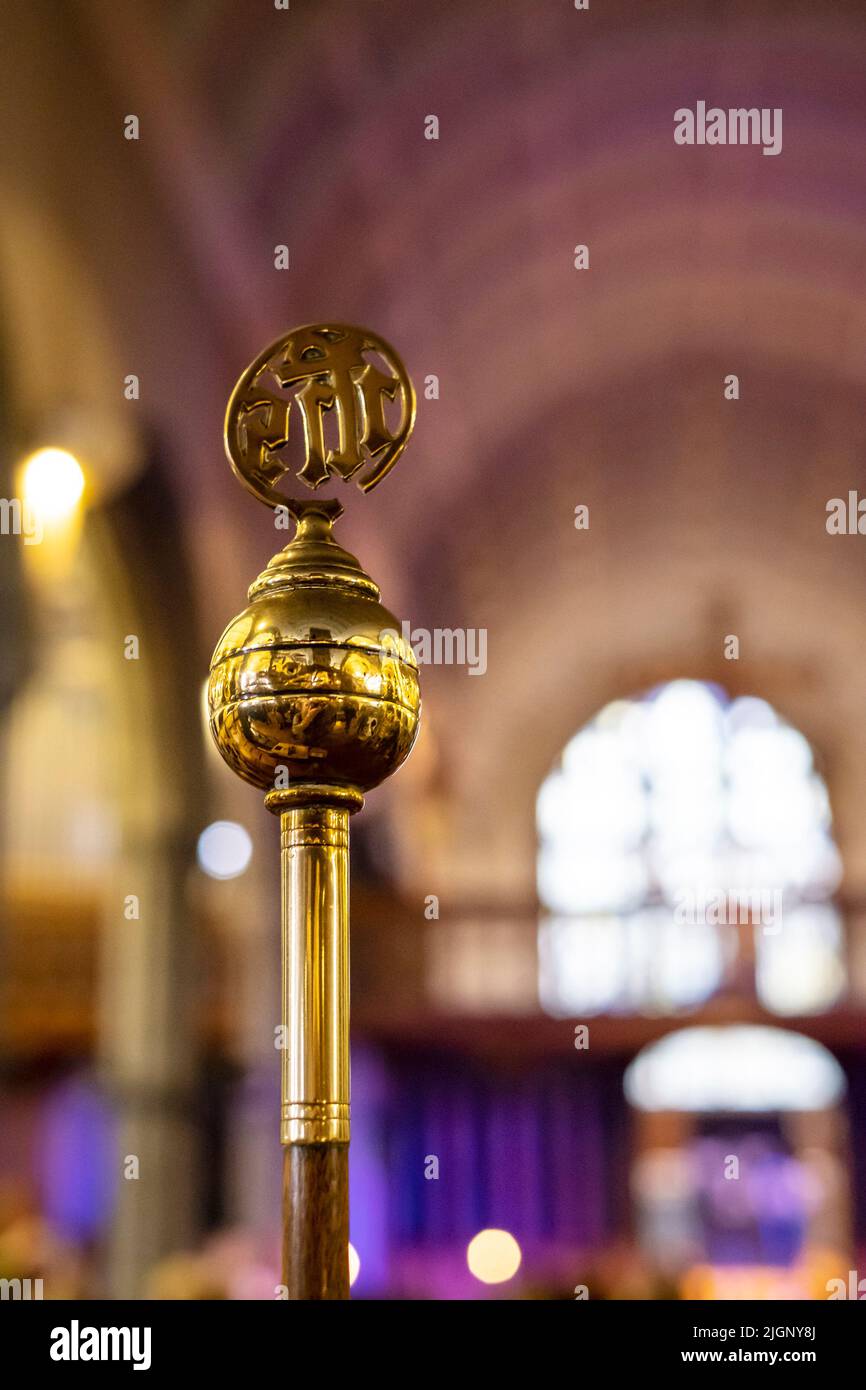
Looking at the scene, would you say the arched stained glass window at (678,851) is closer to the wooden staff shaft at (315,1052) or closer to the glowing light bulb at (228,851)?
the glowing light bulb at (228,851)

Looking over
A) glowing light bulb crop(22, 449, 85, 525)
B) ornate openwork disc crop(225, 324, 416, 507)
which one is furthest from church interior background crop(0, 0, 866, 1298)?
ornate openwork disc crop(225, 324, 416, 507)

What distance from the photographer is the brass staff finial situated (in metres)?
0.85

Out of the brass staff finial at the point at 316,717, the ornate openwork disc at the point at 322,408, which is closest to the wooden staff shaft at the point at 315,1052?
the brass staff finial at the point at 316,717

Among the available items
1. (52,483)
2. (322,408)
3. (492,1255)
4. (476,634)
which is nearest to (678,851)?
(476,634)

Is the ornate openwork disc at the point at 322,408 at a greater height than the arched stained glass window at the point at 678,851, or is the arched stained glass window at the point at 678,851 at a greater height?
the arched stained glass window at the point at 678,851

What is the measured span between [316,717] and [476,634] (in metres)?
17.1

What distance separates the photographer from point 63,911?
40.5 feet

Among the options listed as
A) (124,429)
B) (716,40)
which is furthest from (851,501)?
(124,429)

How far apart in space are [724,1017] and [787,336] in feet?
19.2

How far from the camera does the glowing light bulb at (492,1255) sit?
14281 mm

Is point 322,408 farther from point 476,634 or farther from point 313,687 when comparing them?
point 476,634

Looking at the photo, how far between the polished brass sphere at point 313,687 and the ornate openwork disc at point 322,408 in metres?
0.06

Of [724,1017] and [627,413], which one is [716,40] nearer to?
[627,413]

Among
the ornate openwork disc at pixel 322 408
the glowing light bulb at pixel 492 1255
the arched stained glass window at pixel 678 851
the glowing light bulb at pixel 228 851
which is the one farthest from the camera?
the arched stained glass window at pixel 678 851
